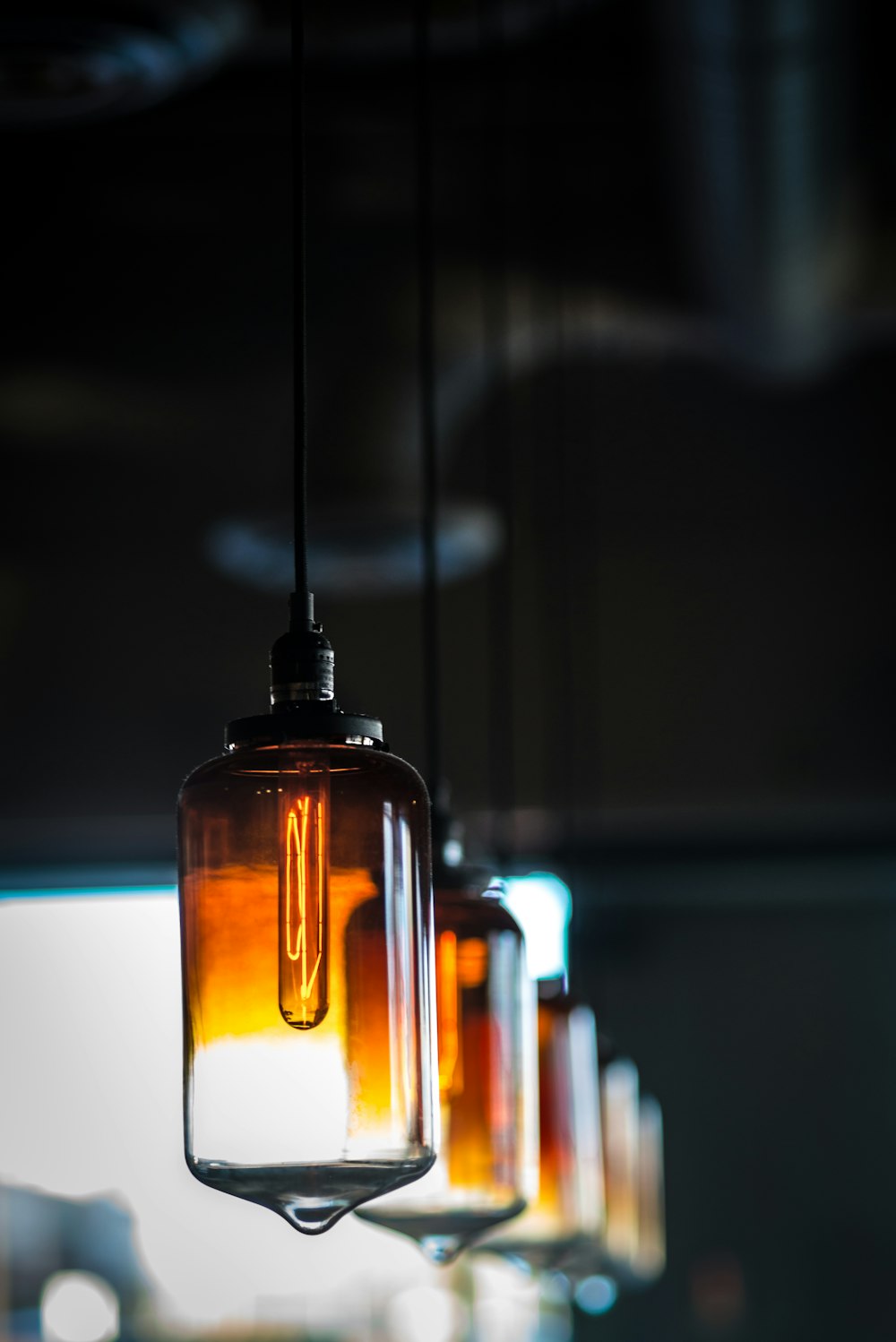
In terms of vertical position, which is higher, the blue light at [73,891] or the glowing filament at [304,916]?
the blue light at [73,891]

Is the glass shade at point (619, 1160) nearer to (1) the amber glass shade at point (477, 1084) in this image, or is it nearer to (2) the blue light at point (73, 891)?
(1) the amber glass shade at point (477, 1084)

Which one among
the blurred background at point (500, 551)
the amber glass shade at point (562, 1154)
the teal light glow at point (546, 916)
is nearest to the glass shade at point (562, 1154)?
the amber glass shade at point (562, 1154)

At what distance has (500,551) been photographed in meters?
3.83

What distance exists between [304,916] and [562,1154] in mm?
796

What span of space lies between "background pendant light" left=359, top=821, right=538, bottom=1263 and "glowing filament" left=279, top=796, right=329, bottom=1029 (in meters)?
0.29

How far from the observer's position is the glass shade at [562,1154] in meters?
1.29

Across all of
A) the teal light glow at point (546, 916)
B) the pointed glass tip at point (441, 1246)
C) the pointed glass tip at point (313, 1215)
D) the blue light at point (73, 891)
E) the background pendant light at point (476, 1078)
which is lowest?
the pointed glass tip at point (441, 1246)

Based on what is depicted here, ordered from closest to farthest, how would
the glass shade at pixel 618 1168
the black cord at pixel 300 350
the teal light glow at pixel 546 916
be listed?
the black cord at pixel 300 350
the glass shade at pixel 618 1168
the teal light glow at pixel 546 916

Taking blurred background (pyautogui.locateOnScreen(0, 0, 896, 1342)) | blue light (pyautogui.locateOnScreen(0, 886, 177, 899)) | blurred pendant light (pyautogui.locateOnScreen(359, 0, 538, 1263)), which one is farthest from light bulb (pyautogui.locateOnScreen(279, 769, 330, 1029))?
blue light (pyautogui.locateOnScreen(0, 886, 177, 899))

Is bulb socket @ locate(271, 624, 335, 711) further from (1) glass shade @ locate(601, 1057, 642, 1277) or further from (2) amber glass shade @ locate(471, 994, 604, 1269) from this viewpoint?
(1) glass shade @ locate(601, 1057, 642, 1277)

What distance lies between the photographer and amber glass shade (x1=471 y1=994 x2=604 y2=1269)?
1286 mm

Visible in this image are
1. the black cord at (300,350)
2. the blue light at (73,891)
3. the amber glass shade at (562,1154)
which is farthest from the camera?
the blue light at (73,891)

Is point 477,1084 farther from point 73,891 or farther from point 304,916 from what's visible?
point 73,891

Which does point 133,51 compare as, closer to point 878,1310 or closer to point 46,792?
point 46,792
